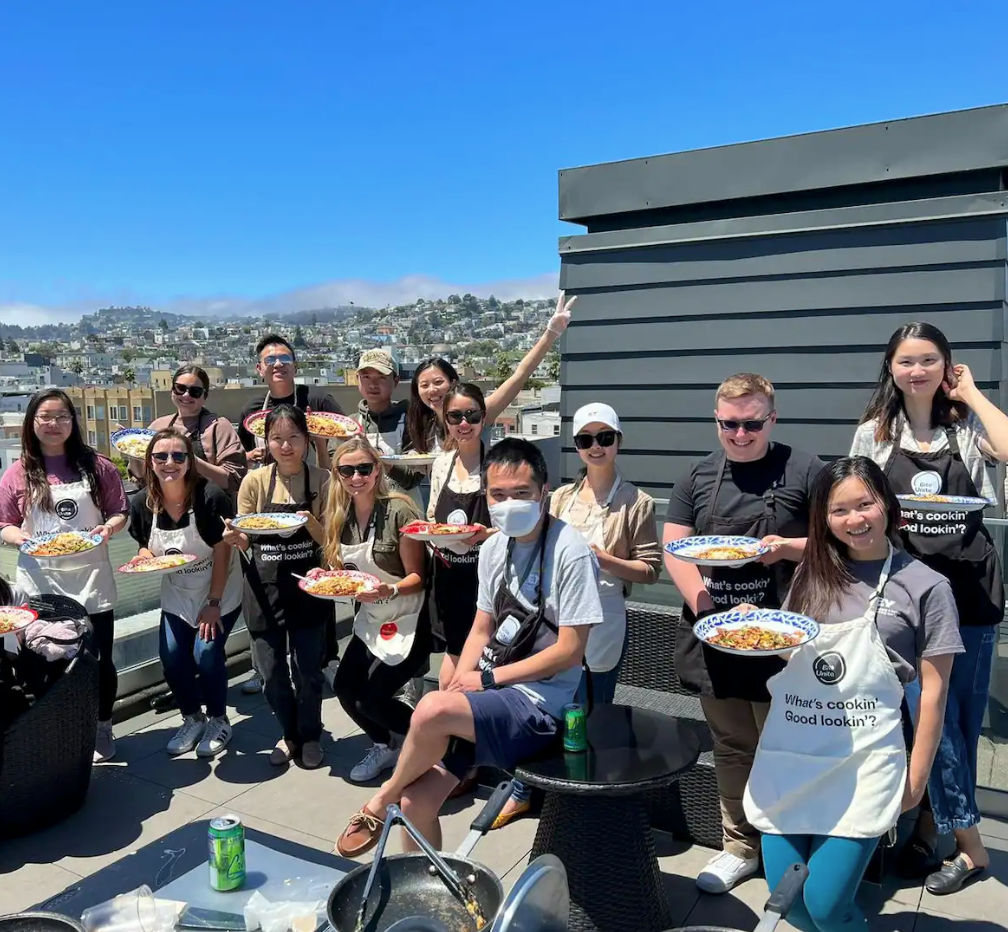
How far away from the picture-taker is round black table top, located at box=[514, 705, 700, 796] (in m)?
2.35

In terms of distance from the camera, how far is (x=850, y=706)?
215 cm

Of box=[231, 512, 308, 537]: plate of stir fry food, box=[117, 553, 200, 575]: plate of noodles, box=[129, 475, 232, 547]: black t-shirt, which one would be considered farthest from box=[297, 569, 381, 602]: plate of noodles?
box=[129, 475, 232, 547]: black t-shirt

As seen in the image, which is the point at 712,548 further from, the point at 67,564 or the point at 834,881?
the point at 67,564

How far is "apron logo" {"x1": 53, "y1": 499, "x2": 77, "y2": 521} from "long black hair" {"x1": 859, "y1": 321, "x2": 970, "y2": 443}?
144 inches

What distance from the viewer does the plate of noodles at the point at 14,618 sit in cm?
313

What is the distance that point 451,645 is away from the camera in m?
3.62

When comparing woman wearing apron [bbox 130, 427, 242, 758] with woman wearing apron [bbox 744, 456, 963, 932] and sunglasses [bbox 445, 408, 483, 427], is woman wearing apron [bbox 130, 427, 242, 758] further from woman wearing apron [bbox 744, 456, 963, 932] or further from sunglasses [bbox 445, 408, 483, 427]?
woman wearing apron [bbox 744, 456, 963, 932]

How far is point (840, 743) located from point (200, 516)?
10.4 feet

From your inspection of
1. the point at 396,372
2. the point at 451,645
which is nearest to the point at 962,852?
the point at 451,645

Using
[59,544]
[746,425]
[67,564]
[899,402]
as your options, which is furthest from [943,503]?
[67,564]

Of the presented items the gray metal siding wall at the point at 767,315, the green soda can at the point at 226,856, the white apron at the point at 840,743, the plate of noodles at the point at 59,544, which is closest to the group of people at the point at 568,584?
the white apron at the point at 840,743

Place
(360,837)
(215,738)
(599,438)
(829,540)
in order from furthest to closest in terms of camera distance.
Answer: (215,738) < (599,438) < (360,837) < (829,540)

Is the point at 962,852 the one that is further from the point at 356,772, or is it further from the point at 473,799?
the point at 356,772

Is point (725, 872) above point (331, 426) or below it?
below
